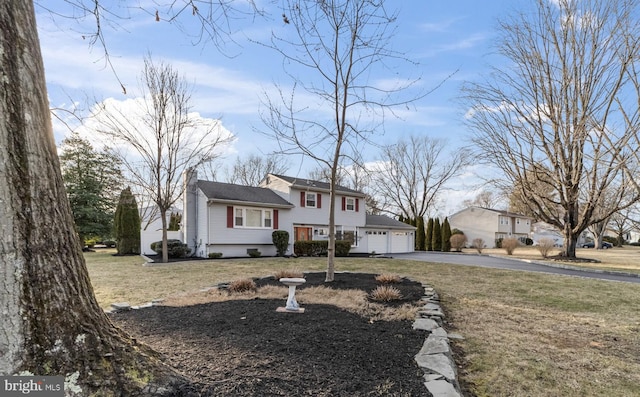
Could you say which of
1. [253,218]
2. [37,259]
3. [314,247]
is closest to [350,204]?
[314,247]

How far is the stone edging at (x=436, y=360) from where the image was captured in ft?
8.64

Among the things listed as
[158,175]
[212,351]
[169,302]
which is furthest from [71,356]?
[158,175]

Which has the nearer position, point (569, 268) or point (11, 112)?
point (11, 112)

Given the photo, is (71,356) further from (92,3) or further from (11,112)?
(92,3)

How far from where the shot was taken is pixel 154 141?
15711 mm

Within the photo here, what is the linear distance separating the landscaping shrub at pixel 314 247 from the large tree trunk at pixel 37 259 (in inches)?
723

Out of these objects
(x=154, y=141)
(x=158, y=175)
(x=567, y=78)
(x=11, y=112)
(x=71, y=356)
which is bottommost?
(x=71, y=356)

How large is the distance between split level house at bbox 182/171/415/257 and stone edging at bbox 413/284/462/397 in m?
11.5

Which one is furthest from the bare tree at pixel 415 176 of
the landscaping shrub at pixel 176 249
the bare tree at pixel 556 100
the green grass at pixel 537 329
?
the green grass at pixel 537 329

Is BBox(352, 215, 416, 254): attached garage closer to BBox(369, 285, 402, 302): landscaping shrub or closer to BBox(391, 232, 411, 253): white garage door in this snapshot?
BBox(391, 232, 411, 253): white garage door

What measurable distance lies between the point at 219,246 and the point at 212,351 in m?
16.3

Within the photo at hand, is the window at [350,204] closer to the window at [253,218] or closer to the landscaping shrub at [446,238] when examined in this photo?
the window at [253,218]

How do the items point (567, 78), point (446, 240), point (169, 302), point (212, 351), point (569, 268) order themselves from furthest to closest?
point (446, 240)
point (567, 78)
point (569, 268)
point (169, 302)
point (212, 351)

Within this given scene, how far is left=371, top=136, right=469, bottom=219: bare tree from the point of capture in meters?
35.8
